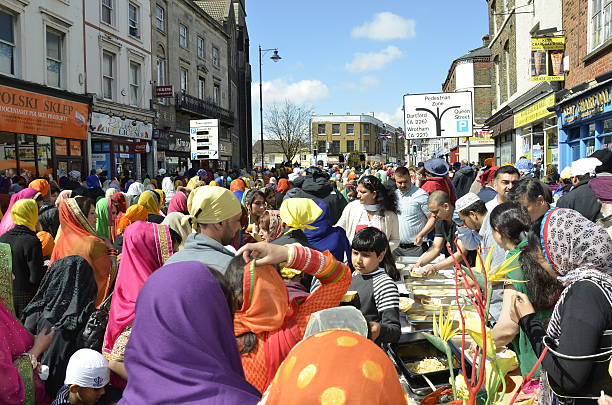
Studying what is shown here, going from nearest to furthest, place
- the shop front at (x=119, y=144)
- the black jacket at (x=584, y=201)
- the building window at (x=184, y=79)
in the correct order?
the black jacket at (x=584, y=201) → the shop front at (x=119, y=144) → the building window at (x=184, y=79)

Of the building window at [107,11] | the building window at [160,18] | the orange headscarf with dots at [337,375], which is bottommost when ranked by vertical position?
the orange headscarf with dots at [337,375]

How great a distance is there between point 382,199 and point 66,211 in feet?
11.1

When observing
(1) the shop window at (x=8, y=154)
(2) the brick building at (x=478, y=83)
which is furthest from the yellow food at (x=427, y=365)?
(2) the brick building at (x=478, y=83)

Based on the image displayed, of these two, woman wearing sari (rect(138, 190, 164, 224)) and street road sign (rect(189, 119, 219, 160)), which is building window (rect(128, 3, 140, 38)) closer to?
street road sign (rect(189, 119, 219, 160))

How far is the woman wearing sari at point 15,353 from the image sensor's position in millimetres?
2553

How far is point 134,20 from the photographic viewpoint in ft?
75.1

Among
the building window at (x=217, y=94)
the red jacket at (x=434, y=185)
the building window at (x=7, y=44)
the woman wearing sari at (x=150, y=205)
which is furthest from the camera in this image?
the building window at (x=217, y=94)

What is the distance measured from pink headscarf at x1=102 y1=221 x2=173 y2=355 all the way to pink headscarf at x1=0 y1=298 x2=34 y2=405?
56cm

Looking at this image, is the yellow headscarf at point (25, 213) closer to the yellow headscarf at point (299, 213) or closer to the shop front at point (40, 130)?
the yellow headscarf at point (299, 213)

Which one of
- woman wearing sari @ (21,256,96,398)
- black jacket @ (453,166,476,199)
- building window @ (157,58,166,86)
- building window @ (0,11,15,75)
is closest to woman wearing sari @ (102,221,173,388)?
woman wearing sari @ (21,256,96,398)

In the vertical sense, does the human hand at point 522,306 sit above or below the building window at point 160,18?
below

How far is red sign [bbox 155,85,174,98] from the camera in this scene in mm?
24438

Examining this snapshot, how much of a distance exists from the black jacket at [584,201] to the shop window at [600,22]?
711 centimetres

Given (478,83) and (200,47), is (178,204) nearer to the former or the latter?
(200,47)
